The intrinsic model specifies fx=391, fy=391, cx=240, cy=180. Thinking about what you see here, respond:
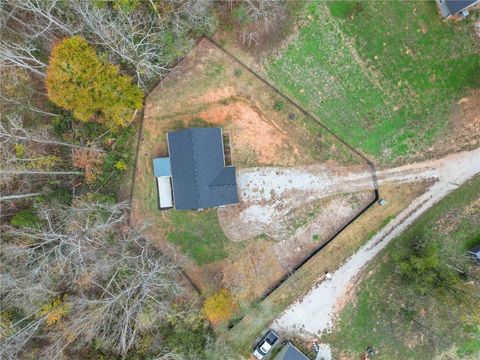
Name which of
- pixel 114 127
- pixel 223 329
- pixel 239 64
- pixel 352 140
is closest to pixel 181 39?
pixel 239 64

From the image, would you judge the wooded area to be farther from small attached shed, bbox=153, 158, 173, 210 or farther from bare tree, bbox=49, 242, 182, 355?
small attached shed, bbox=153, 158, 173, 210

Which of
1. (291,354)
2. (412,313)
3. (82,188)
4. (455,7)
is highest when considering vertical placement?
(455,7)

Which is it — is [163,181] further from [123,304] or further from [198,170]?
[123,304]

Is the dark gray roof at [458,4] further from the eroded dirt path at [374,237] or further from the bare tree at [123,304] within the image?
the bare tree at [123,304]

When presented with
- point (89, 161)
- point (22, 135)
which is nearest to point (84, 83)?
point (89, 161)

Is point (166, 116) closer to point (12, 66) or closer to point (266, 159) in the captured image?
point (266, 159)
